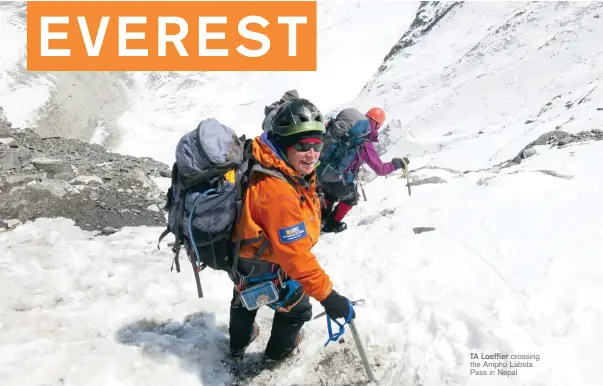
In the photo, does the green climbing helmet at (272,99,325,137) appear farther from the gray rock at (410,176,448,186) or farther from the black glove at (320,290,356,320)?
the gray rock at (410,176,448,186)

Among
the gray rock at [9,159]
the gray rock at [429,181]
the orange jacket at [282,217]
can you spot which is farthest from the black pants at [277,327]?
the gray rock at [9,159]

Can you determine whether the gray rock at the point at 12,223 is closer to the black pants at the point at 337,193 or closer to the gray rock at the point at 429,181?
the black pants at the point at 337,193

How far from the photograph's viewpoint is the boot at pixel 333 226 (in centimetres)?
790

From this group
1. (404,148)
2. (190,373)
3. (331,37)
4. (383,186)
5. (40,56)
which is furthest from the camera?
(331,37)

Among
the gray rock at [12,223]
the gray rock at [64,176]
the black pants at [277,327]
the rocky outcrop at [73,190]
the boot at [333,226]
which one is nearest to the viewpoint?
the black pants at [277,327]

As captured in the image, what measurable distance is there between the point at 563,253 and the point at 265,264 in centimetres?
329

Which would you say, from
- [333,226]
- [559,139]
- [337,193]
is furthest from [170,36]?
[337,193]

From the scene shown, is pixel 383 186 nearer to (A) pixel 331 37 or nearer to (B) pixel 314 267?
(B) pixel 314 267

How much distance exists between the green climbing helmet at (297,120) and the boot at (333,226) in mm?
4457

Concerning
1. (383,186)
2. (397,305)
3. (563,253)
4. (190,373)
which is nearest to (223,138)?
(190,373)

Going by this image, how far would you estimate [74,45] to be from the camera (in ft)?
245

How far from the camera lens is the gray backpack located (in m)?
3.53

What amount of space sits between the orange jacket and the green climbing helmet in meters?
0.20

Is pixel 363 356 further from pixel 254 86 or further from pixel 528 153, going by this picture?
pixel 254 86
